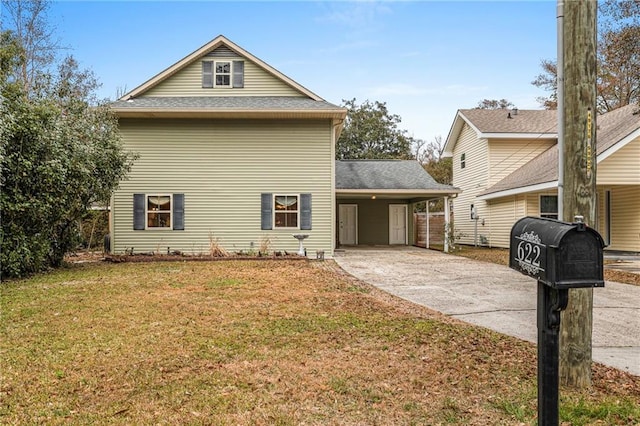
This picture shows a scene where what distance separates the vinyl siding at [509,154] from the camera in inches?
767

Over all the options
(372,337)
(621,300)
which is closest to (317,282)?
(372,337)

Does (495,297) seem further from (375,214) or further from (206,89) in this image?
(375,214)

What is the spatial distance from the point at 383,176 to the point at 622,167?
8.06 m

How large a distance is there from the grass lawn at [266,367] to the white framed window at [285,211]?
742cm

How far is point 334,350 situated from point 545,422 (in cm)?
225

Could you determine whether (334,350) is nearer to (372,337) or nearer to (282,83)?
(372,337)

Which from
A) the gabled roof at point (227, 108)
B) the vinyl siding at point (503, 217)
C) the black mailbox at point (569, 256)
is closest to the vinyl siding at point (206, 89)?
the gabled roof at point (227, 108)

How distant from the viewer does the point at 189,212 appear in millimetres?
14188

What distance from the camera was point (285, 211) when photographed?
14219mm

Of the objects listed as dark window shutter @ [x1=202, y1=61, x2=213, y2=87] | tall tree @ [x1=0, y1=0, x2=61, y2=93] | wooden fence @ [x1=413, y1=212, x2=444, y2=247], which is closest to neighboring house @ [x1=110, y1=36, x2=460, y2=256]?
dark window shutter @ [x1=202, y1=61, x2=213, y2=87]

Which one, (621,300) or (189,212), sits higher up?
(189,212)

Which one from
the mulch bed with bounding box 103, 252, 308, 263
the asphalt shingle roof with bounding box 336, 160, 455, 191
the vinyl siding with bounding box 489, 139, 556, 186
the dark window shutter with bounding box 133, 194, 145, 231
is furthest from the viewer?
the vinyl siding with bounding box 489, 139, 556, 186

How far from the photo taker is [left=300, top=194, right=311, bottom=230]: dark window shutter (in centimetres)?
1411

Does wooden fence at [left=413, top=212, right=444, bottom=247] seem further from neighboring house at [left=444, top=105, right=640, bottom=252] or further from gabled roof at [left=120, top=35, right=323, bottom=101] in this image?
gabled roof at [left=120, top=35, right=323, bottom=101]
